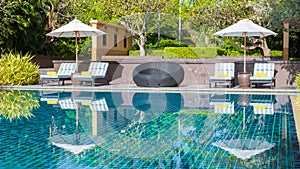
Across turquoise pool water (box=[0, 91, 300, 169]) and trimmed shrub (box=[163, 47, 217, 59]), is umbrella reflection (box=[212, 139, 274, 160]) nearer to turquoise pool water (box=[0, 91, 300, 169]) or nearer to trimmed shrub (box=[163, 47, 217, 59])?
turquoise pool water (box=[0, 91, 300, 169])

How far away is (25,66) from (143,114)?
308 inches

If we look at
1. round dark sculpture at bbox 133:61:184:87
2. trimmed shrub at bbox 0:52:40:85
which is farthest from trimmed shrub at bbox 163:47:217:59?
trimmed shrub at bbox 0:52:40:85

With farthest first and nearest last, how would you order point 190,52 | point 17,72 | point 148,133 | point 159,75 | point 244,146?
1. point 190,52
2. point 17,72
3. point 159,75
4. point 148,133
5. point 244,146

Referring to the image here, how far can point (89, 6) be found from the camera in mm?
23969

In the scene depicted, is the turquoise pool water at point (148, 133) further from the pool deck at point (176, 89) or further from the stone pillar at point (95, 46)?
the stone pillar at point (95, 46)

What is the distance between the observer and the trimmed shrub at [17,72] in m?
14.4

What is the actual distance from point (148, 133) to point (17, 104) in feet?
15.4

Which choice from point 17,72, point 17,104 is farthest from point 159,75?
point 17,104

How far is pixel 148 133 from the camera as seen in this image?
6.50 m

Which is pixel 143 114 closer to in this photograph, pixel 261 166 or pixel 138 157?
pixel 138 157

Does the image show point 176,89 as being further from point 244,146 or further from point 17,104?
point 244,146

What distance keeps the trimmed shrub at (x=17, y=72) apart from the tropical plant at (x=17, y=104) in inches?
78.8

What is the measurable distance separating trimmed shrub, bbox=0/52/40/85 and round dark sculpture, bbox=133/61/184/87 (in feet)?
12.3

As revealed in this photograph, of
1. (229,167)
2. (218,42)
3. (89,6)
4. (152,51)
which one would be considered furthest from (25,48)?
(229,167)
